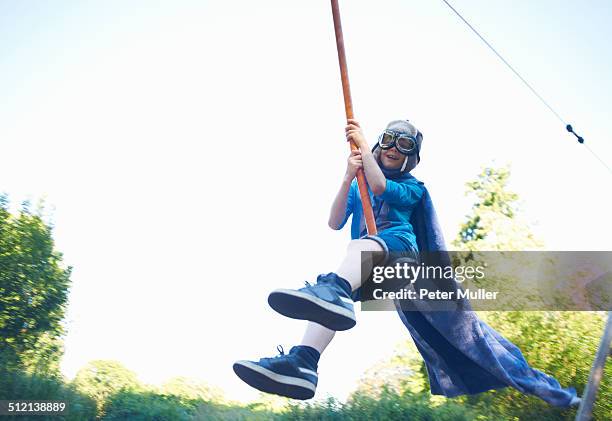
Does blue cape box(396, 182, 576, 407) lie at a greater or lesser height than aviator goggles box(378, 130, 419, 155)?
lesser

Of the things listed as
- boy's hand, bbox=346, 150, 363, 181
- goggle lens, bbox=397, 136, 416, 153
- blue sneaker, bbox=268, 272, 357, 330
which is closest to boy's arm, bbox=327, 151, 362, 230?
boy's hand, bbox=346, 150, 363, 181

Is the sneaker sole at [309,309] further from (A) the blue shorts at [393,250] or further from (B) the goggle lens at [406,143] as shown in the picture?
(B) the goggle lens at [406,143]

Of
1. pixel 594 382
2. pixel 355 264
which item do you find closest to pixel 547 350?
pixel 594 382

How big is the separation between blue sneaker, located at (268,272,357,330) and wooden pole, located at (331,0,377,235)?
51cm

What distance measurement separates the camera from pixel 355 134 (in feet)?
13.6

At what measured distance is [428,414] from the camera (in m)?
5.37

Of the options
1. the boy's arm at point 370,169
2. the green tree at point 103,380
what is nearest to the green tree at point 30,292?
the green tree at point 103,380

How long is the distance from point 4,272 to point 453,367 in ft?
14.1

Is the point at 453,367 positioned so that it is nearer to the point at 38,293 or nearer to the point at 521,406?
the point at 521,406

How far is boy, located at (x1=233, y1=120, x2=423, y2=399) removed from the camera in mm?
3546

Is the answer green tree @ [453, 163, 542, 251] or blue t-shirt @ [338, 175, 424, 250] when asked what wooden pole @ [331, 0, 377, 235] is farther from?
green tree @ [453, 163, 542, 251]

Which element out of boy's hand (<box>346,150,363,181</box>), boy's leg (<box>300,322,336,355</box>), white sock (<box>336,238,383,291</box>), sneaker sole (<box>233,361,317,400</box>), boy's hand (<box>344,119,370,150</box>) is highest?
boy's hand (<box>344,119,370,150</box>)

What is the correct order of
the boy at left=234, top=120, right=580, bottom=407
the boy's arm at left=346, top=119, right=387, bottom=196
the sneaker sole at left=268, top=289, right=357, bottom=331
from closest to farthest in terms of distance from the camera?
1. the sneaker sole at left=268, top=289, right=357, bottom=331
2. the boy at left=234, top=120, right=580, bottom=407
3. the boy's arm at left=346, top=119, right=387, bottom=196

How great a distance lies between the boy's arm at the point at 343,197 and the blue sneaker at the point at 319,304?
0.76m
